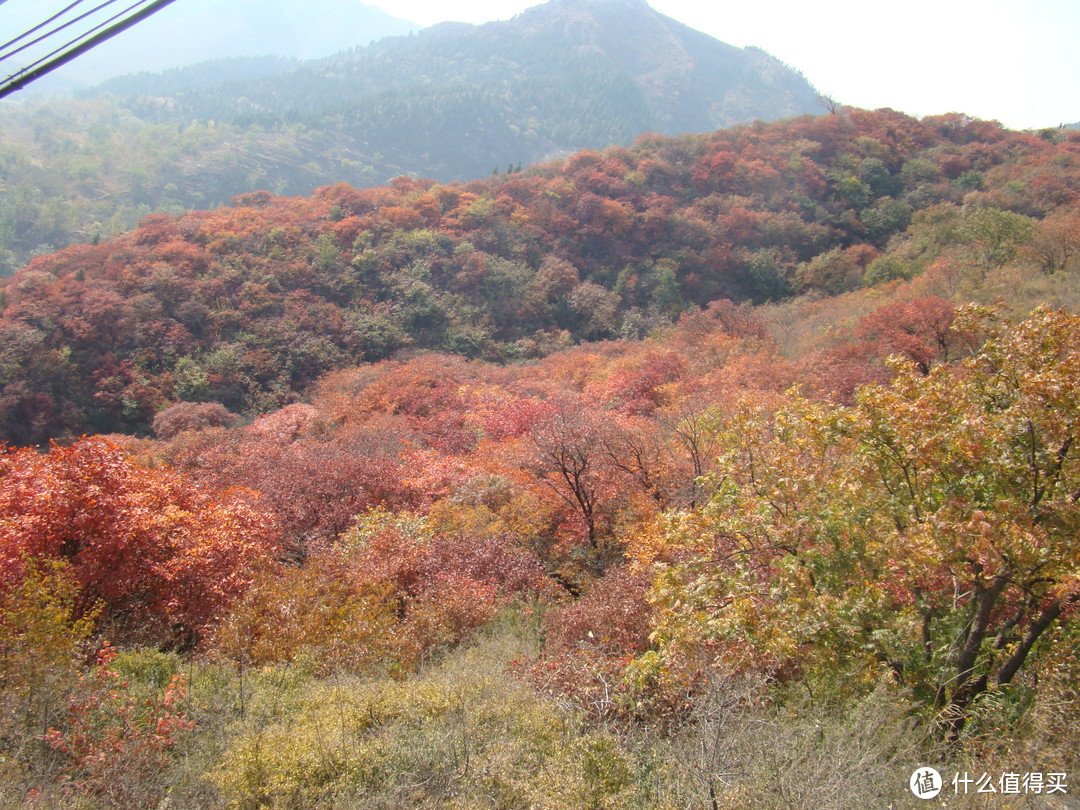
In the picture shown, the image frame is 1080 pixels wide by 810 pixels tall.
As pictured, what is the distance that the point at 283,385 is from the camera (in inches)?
1473

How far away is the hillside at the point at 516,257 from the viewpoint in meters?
33.8

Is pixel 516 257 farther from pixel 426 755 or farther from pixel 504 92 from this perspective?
pixel 504 92

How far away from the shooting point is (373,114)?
123 metres

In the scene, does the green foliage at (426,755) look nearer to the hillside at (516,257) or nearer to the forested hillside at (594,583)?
the forested hillside at (594,583)

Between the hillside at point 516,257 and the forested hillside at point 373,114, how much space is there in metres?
19.8

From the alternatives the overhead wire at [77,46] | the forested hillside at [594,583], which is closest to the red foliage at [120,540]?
the forested hillside at [594,583]

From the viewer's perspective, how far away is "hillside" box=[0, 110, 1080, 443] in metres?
33.8

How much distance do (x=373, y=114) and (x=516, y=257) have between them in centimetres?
9160

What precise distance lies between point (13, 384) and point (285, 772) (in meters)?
34.7

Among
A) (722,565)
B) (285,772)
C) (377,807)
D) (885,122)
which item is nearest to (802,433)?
(722,565)

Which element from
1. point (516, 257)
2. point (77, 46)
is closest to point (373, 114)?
point (516, 257)

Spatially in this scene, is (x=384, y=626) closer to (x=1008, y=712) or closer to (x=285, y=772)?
(x=285, y=772)

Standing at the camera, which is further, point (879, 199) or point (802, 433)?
point (879, 199)

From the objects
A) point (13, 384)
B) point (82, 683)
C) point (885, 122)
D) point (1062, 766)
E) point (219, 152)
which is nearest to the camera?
point (1062, 766)
